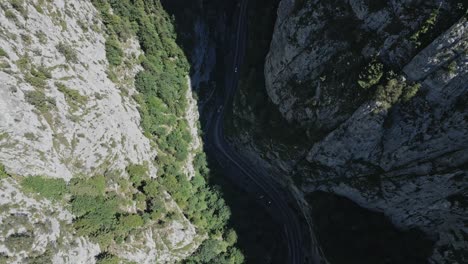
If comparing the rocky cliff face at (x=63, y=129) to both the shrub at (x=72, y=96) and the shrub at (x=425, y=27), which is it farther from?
the shrub at (x=425, y=27)

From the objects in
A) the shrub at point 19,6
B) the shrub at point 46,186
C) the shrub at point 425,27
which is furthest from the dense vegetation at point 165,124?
the shrub at point 425,27

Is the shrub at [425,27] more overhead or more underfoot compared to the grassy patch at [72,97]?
more overhead

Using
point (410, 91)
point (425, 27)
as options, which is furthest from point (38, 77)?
point (425, 27)

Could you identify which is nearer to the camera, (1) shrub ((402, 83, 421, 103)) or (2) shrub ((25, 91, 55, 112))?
(1) shrub ((402, 83, 421, 103))

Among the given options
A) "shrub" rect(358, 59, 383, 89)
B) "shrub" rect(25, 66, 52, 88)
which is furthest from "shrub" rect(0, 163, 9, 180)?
"shrub" rect(358, 59, 383, 89)

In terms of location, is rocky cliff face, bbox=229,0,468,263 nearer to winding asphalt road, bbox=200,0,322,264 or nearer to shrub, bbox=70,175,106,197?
winding asphalt road, bbox=200,0,322,264
